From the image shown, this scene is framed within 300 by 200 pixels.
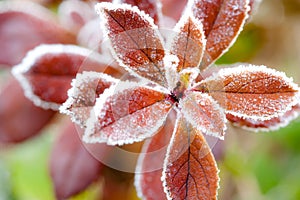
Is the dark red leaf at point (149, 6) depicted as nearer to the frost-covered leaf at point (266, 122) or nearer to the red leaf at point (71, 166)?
the frost-covered leaf at point (266, 122)

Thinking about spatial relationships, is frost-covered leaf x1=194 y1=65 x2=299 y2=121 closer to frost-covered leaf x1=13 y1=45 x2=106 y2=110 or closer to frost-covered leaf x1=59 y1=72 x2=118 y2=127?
frost-covered leaf x1=59 y1=72 x2=118 y2=127

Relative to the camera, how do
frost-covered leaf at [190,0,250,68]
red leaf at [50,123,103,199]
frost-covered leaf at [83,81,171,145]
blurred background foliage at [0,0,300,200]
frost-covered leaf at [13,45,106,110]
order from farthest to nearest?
blurred background foliage at [0,0,300,200], red leaf at [50,123,103,199], frost-covered leaf at [13,45,106,110], frost-covered leaf at [190,0,250,68], frost-covered leaf at [83,81,171,145]

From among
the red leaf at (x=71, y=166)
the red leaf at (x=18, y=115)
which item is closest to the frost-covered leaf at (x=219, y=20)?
→ the red leaf at (x=71, y=166)

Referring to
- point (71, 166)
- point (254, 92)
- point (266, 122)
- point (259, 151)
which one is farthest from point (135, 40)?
point (259, 151)

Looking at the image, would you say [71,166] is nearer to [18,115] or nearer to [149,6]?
[18,115]

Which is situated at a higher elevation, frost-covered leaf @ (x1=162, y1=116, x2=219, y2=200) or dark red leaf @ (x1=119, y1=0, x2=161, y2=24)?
dark red leaf @ (x1=119, y1=0, x2=161, y2=24)

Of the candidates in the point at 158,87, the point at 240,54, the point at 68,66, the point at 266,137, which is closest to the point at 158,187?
the point at 158,87

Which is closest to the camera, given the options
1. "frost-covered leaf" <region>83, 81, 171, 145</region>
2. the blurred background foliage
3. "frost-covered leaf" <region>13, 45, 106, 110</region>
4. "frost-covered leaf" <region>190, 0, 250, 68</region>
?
"frost-covered leaf" <region>83, 81, 171, 145</region>

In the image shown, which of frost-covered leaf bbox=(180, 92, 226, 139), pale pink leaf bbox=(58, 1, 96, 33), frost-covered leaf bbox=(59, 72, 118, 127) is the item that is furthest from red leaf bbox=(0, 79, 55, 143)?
frost-covered leaf bbox=(180, 92, 226, 139)
